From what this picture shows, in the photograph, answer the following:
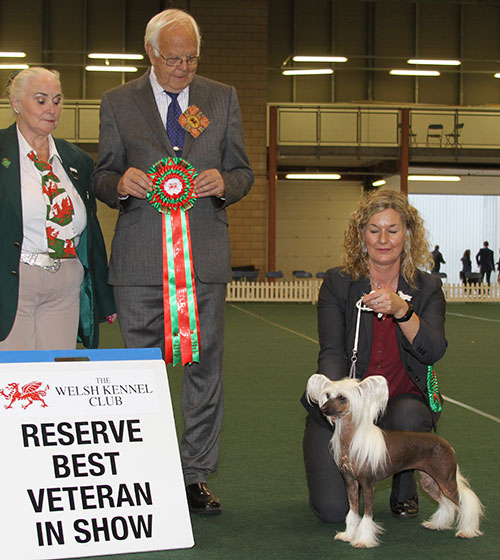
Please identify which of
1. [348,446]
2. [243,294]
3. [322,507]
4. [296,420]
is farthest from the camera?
[243,294]

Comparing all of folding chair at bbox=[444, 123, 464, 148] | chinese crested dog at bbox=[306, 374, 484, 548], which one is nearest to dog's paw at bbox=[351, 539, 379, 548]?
chinese crested dog at bbox=[306, 374, 484, 548]

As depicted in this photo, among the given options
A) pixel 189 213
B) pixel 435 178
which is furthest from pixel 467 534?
pixel 435 178

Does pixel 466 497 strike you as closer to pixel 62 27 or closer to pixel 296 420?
pixel 296 420

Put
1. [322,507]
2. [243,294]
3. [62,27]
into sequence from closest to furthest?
[322,507] → [243,294] → [62,27]

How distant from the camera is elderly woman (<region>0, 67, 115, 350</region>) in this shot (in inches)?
101

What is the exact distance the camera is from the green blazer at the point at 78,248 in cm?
256

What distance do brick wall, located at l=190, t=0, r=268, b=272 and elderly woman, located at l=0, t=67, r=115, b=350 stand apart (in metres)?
14.6

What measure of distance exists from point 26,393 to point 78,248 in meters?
0.72

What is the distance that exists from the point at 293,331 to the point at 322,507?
23.8 ft

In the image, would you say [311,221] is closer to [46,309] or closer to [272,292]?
[272,292]

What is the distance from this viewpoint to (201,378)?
275 centimetres

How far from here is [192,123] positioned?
2699 millimetres

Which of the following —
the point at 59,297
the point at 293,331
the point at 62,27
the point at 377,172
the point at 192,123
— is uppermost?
the point at 62,27

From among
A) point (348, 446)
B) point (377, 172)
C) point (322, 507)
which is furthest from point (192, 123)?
point (377, 172)
